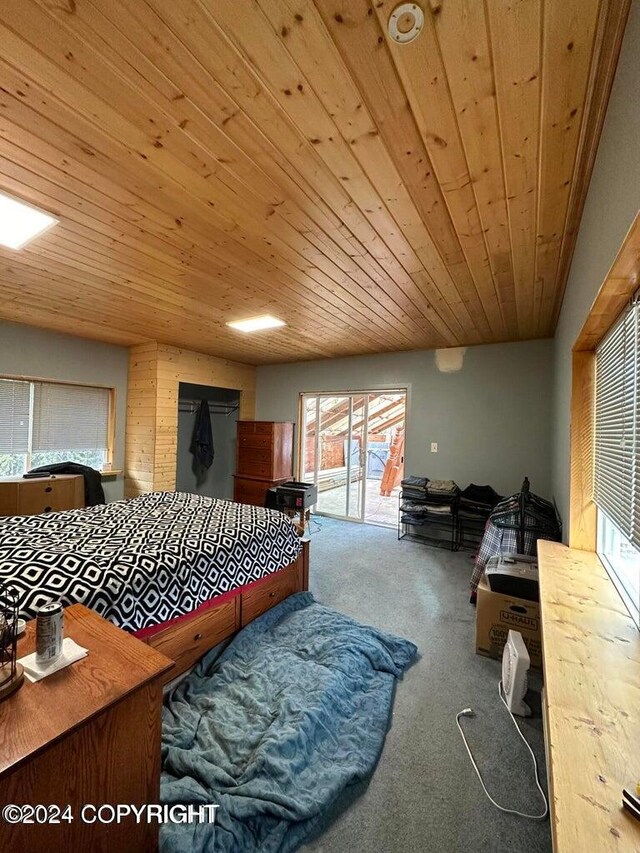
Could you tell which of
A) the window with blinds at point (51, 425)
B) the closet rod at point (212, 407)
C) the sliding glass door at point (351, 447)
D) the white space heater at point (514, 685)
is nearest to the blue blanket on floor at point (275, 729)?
the white space heater at point (514, 685)

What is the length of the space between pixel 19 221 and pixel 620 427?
311 centimetres

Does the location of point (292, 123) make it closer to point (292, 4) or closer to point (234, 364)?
point (292, 4)

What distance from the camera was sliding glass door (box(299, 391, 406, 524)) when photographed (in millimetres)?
5266

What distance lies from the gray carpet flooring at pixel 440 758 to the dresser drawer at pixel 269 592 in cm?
33

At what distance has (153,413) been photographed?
450cm

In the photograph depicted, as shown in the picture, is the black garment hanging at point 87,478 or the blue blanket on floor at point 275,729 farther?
the black garment hanging at point 87,478

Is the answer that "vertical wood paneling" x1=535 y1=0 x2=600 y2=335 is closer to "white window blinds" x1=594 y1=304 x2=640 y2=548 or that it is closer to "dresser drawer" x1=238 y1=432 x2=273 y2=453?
"white window blinds" x1=594 y1=304 x2=640 y2=548

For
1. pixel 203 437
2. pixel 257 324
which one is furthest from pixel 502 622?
pixel 203 437

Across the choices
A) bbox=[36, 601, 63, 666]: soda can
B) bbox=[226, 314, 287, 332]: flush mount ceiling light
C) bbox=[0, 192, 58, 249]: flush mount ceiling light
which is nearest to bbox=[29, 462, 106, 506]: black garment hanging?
bbox=[226, 314, 287, 332]: flush mount ceiling light

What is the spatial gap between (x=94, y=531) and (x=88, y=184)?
189 centimetres

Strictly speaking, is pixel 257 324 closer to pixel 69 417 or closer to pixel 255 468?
pixel 255 468

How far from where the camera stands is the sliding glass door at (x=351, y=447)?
5.27m

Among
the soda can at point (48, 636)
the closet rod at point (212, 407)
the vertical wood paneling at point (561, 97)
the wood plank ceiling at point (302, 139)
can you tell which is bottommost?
the soda can at point (48, 636)

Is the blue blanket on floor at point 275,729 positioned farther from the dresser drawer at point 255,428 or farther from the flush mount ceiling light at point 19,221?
the dresser drawer at point 255,428
